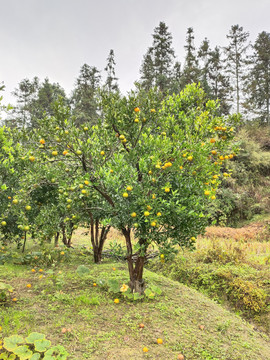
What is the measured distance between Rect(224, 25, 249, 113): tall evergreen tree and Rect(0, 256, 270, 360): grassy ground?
2227 cm

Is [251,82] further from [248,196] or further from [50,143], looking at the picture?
[50,143]

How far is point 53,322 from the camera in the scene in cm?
296

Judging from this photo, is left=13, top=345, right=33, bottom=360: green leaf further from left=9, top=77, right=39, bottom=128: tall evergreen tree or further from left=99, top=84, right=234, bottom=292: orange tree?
left=9, top=77, right=39, bottom=128: tall evergreen tree

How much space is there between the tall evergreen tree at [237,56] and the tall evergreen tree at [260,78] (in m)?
0.99

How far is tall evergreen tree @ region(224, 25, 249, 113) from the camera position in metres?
22.2

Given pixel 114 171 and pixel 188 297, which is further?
pixel 188 297

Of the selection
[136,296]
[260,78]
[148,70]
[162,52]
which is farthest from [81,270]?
[260,78]

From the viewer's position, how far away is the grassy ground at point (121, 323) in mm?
2684

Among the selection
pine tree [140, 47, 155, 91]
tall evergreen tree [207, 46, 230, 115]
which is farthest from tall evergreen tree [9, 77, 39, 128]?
tall evergreen tree [207, 46, 230, 115]

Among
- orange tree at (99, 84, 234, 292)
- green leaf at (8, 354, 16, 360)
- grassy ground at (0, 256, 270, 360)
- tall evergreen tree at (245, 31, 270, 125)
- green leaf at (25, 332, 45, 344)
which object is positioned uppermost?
tall evergreen tree at (245, 31, 270, 125)

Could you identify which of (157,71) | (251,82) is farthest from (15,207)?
(251,82)

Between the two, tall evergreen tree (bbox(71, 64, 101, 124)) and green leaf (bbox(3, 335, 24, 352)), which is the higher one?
tall evergreen tree (bbox(71, 64, 101, 124))

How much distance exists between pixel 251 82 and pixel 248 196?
1369 centimetres

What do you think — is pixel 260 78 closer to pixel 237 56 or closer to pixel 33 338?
pixel 237 56
